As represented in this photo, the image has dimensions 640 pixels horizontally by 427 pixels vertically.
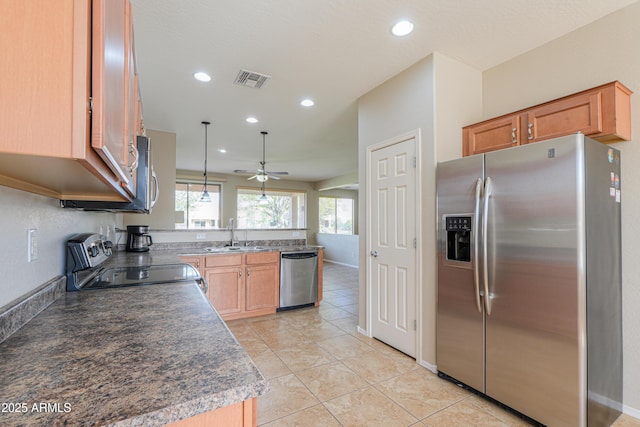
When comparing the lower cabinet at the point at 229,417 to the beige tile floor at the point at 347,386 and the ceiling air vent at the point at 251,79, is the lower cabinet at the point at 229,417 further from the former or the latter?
the ceiling air vent at the point at 251,79

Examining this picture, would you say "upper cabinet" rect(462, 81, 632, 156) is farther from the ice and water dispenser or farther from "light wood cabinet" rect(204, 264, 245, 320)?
"light wood cabinet" rect(204, 264, 245, 320)

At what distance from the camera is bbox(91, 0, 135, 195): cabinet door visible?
1.96 feet

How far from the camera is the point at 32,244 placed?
120 cm

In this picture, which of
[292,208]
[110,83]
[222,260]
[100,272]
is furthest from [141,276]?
[292,208]

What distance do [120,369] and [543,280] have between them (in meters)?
2.05

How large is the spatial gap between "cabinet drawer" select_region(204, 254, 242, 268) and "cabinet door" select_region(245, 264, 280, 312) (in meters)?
0.18

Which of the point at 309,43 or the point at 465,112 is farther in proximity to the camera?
the point at 465,112

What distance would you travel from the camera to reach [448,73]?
99.7 inches

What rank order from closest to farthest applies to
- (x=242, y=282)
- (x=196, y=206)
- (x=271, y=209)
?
1. (x=242, y=282)
2. (x=196, y=206)
3. (x=271, y=209)

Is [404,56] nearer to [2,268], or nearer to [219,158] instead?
[2,268]

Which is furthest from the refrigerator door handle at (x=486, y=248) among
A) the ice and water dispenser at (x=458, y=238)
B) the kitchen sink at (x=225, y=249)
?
the kitchen sink at (x=225, y=249)

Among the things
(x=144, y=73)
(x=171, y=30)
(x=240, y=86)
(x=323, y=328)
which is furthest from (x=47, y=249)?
(x=323, y=328)

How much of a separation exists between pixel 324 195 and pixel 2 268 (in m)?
9.10

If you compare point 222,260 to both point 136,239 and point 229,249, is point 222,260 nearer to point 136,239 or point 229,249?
point 229,249
